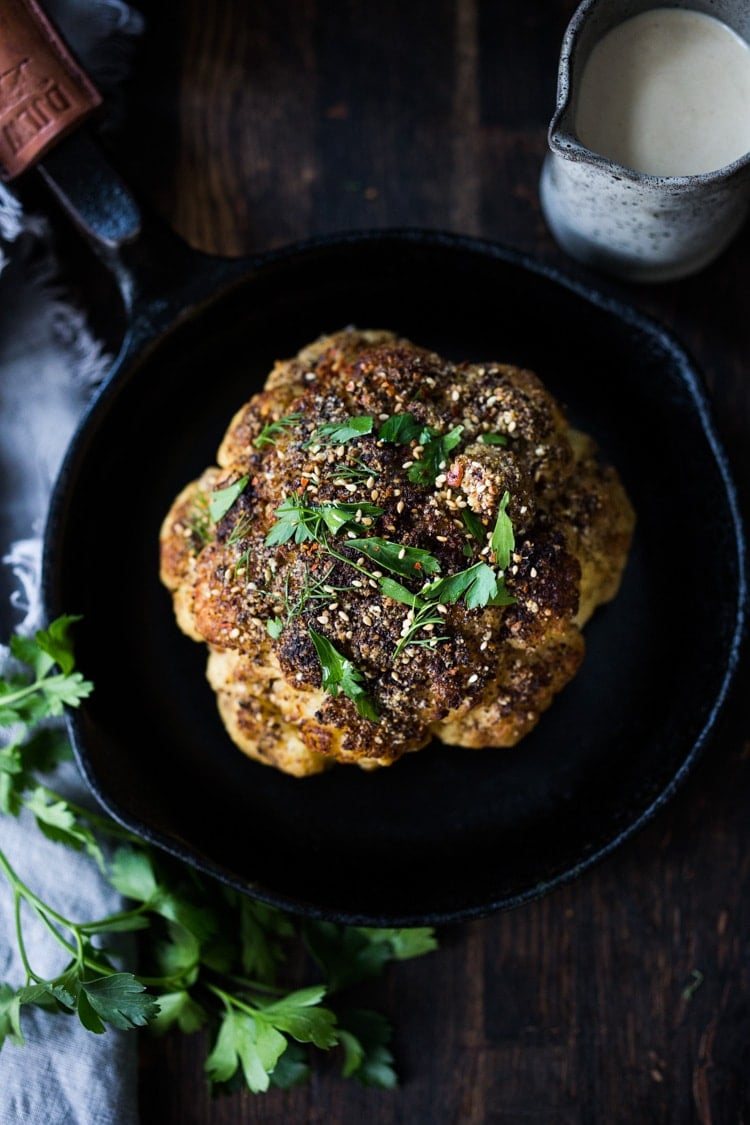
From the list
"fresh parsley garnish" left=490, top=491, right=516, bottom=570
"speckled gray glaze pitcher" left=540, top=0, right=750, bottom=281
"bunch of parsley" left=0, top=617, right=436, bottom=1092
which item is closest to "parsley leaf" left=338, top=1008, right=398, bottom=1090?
"bunch of parsley" left=0, top=617, right=436, bottom=1092

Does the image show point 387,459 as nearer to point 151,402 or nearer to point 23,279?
point 151,402

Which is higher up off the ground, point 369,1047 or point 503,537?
point 503,537

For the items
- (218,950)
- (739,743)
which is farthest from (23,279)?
(739,743)

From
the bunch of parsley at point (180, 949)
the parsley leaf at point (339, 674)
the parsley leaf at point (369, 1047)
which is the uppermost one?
the parsley leaf at point (339, 674)

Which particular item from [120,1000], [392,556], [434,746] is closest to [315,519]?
[392,556]

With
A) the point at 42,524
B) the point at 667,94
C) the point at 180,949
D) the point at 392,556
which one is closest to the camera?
the point at 392,556

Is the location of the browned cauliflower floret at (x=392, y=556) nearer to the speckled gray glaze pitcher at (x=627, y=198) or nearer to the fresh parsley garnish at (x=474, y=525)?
the fresh parsley garnish at (x=474, y=525)

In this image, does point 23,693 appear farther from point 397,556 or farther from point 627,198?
point 627,198

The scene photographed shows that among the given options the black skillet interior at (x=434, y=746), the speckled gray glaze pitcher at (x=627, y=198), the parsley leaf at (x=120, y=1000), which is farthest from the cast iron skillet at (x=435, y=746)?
the parsley leaf at (x=120, y=1000)
